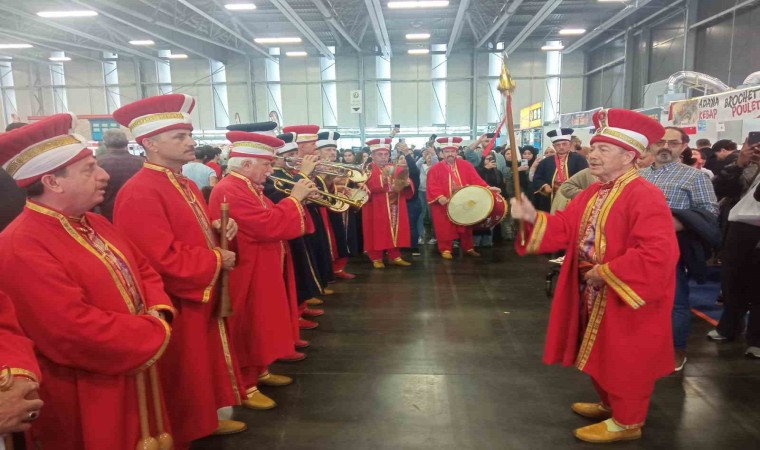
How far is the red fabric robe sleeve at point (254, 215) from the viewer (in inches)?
116

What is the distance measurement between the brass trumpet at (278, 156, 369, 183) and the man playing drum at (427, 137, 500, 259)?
1.59 metres

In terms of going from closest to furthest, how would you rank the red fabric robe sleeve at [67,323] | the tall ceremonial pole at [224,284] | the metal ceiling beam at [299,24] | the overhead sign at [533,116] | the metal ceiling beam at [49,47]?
1. the red fabric robe sleeve at [67,323]
2. the tall ceremonial pole at [224,284]
3. the metal ceiling beam at [299,24]
4. the overhead sign at [533,116]
5. the metal ceiling beam at [49,47]

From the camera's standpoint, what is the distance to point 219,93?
1873 centimetres

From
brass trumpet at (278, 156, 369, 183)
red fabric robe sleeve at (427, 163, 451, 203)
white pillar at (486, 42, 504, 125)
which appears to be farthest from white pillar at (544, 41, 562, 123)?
brass trumpet at (278, 156, 369, 183)

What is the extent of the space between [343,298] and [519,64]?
49.9 feet

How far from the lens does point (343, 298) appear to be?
5.42m

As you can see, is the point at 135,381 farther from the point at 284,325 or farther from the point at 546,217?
the point at 546,217

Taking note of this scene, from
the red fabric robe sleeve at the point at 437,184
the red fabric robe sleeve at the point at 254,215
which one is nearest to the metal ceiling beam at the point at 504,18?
the red fabric robe sleeve at the point at 437,184

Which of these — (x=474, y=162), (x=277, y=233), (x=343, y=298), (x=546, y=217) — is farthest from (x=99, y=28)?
(x=546, y=217)

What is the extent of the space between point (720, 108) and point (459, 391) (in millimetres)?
6180

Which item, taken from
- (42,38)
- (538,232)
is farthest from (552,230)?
(42,38)

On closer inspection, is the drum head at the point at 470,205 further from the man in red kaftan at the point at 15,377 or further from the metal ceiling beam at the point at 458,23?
the metal ceiling beam at the point at 458,23

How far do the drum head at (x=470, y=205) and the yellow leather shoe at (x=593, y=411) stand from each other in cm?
346

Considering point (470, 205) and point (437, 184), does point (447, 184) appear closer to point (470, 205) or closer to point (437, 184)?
point (437, 184)
